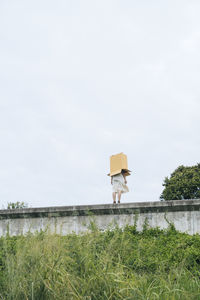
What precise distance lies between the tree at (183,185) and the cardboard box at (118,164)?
22.2 metres

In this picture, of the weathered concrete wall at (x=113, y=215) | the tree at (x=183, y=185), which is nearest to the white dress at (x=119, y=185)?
the weathered concrete wall at (x=113, y=215)

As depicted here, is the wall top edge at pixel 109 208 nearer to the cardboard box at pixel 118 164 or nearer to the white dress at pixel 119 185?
the white dress at pixel 119 185

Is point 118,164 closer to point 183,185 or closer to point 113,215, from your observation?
point 113,215

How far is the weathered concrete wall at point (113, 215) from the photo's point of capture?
971cm

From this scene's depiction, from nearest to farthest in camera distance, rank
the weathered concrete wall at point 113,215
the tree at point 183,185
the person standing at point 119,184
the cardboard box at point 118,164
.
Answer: the weathered concrete wall at point 113,215
the person standing at point 119,184
the cardboard box at point 118,164
the tree at point 183,185

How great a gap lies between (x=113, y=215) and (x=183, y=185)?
23.7 m

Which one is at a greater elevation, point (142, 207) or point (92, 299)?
point (142, 207)

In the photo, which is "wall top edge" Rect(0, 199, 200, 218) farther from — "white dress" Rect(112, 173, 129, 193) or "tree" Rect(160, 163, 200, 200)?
"tree" Rect(160, 163, 200, 200)

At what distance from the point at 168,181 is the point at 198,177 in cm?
238

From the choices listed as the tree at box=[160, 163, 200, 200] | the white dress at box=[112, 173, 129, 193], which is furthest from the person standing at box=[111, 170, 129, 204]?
the tree at box=[160, 163, 200, 200]

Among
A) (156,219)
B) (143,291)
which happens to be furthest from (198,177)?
(143,291)

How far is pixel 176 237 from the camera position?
895 cm

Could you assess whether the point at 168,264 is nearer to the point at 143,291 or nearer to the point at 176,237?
the point at 176,237

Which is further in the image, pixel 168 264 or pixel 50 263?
pixel 168 264
